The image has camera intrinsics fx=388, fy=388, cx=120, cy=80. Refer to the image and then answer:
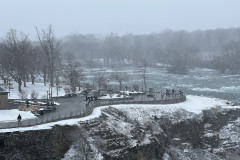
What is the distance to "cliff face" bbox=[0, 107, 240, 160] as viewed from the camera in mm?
31188

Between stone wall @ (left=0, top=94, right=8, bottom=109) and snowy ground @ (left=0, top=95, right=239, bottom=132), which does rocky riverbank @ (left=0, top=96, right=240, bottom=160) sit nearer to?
snowy ground @ (left=0, top=95, right=239, bottom=132)

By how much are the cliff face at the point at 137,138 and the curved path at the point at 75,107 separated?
2127 millimetres

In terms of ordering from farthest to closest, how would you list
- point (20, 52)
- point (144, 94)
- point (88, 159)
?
1. point (20, 52)
2. point (144, 94)
3. point (88, 159)

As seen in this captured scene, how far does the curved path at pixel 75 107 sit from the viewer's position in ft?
114

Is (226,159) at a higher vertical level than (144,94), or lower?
lower

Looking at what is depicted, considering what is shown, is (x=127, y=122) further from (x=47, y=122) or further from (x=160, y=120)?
(x=47, y=122)

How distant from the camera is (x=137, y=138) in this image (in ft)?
121

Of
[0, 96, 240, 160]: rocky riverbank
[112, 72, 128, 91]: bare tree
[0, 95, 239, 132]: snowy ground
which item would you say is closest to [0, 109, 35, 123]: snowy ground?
[0, 95, 239, 132]: snowy ground

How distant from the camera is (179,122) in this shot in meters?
42.9

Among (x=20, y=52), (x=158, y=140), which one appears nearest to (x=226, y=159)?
(x=158, y=140)

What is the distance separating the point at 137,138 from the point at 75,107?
9.12 meters

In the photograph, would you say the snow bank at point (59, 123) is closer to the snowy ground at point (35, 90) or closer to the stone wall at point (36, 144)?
the stone wall at point (36, 144)

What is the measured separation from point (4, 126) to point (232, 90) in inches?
1777

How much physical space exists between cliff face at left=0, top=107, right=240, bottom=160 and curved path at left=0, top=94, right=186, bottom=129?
6.98 ft
